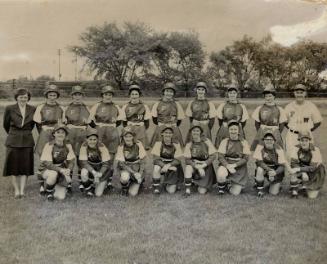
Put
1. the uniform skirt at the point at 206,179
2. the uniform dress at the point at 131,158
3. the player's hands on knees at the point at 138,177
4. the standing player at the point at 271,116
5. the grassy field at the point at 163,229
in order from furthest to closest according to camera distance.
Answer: the standing player at the point at 271,116 < the uniform skirt at the point at 206,179 < the uniform dress at the point at 131,158 < the player's hands on knees at the point at 138,177 < the grassy field at the point at 163,229

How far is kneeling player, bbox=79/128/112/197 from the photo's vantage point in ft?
22.4

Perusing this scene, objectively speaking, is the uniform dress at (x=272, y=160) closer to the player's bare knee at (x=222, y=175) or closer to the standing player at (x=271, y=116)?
the standing player at (x=271, y=116)

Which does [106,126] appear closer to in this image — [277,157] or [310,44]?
[277,157]

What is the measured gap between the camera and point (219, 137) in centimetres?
763

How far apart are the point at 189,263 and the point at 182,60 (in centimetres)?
2256

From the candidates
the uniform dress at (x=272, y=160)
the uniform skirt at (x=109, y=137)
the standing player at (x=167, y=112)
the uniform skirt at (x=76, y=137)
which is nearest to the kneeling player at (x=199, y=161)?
the standing player at (x=167, y=112)

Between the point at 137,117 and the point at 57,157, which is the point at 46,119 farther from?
the point at 137,117

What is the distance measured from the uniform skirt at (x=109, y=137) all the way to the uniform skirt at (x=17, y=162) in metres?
1.14

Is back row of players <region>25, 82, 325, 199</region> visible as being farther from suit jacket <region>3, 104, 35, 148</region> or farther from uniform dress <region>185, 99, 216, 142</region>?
suit jacket <region>3, 104, 35, 148</region>

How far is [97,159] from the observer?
6977mm

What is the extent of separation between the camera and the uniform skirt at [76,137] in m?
7.41

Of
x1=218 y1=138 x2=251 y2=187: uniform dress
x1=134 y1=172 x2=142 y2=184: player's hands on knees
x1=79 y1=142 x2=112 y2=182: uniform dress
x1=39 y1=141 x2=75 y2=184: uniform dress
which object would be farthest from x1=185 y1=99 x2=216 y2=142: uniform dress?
x1=39 y1=141 x2=75 y2=184: uniform dress

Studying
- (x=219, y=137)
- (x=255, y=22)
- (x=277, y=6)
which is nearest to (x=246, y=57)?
(x=255, y=22)

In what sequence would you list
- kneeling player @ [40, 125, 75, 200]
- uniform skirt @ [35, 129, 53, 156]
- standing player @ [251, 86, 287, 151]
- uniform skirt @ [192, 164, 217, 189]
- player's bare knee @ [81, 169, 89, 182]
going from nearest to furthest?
kneeling player @ [40, 125, 75, 200] < player's bare knee @ [81, 169, 89, 182] < uniform skirt @ [192, 164, 217, 189] < uniform skirt @ [35, 129, 53, 156] < standing player @ [251, 86, 287, 151]
